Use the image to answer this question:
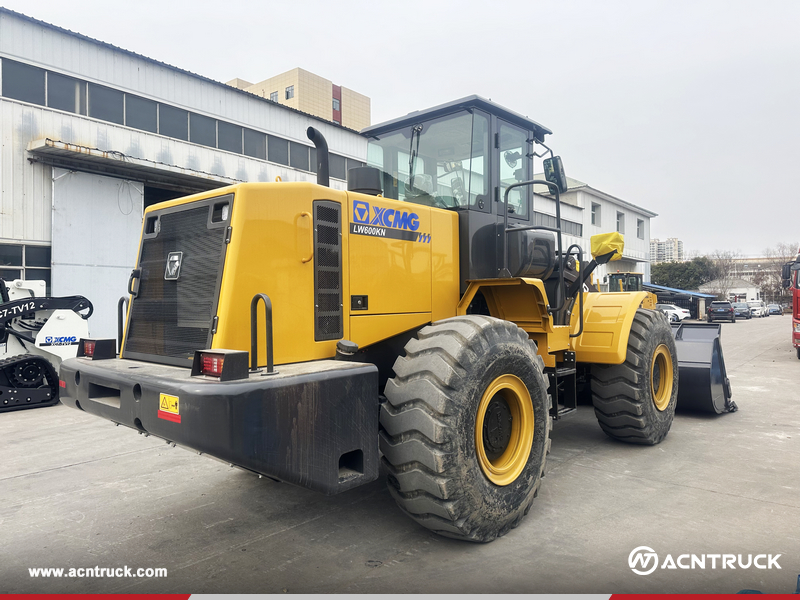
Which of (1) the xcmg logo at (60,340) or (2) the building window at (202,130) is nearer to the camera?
(1) the xcmg logo at (60,340)

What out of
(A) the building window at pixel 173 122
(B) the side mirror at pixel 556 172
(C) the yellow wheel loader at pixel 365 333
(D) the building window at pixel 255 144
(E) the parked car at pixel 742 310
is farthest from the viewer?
(E) the parked car at pixel 742 310

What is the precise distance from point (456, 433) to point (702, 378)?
18.0 feet

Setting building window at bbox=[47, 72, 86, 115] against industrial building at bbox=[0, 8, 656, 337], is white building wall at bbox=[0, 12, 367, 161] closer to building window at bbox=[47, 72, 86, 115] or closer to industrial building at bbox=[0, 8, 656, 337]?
industrial building at bbox=[0, 8, 656, 337]

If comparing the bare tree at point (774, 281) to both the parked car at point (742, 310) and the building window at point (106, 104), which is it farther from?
the building window at point (106, 104)

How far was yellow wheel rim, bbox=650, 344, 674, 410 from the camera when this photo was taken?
6.38 metres

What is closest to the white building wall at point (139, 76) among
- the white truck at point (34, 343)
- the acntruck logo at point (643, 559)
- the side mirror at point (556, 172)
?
the white truck at point (34, 343)

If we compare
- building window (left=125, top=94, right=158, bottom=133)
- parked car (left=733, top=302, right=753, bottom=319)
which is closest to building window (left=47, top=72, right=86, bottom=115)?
building window (left=125, top=94, right=158, bottom=133)

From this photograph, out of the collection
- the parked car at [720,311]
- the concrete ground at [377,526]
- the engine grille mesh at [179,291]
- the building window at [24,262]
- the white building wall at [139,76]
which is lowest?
the concrete ground at [377,526]

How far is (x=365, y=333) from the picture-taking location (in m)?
→ 3.98

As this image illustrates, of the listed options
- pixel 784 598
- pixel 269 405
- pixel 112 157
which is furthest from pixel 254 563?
pixel 112 157

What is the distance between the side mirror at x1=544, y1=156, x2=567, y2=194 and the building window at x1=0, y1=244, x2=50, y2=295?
12.8 metres

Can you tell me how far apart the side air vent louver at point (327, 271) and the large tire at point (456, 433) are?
21.3 inches

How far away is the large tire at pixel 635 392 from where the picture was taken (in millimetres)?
5727

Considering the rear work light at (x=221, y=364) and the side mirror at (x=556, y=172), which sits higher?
the side mirror at (x=556, y=172)
